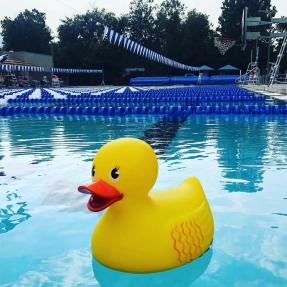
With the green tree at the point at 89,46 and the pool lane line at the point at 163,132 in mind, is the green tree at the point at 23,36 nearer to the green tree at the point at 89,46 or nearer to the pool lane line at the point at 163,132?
→ the green tree at the point at 89,46

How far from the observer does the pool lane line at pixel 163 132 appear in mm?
7980

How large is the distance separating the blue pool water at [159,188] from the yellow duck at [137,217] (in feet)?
0.51

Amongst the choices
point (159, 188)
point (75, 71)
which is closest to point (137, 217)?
point (159, 188)

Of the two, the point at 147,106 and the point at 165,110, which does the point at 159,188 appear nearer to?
the point at 165,110

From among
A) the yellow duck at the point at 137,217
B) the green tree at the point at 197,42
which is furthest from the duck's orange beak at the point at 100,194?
the green tree at the point at 197,42

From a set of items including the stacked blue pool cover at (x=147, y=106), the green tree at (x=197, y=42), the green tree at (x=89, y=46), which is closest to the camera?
the stacked blue pool cover at (x=147, y=106)

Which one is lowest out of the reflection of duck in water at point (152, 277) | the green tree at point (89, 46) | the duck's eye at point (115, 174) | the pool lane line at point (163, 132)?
the reflection of duck in water at point (152, 277)

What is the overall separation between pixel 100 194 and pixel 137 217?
456 millimetres

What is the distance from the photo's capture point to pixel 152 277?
2.85m

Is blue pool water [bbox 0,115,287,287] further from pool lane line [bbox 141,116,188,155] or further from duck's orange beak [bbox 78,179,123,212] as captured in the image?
duck's orange beak [bbox 78,179,123,212]

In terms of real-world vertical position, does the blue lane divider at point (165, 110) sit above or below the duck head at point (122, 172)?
below

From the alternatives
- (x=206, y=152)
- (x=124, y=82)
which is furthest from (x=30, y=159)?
(x=124, y=82)

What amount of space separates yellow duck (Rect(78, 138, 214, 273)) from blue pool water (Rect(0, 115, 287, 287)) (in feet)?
0.51

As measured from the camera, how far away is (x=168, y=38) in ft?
193
